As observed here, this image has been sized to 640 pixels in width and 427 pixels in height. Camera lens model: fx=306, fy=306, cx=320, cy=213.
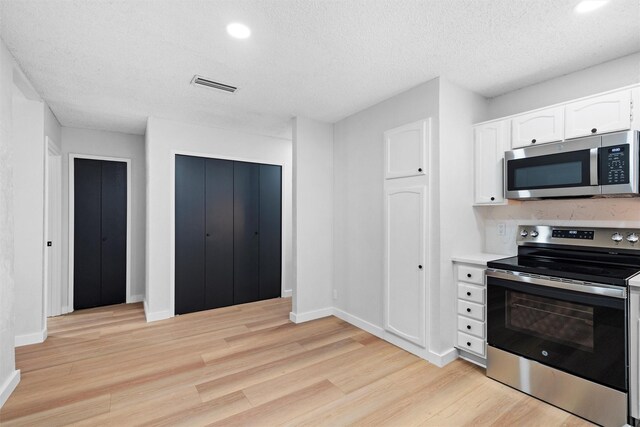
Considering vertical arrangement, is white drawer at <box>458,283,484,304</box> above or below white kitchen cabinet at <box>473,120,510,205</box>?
below

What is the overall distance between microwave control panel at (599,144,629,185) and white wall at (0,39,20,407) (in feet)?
13.3

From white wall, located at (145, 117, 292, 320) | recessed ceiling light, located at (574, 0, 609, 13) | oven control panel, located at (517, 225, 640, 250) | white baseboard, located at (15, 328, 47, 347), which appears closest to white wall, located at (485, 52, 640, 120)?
recessed ceiling light, located at (574, 0, 609, 13)

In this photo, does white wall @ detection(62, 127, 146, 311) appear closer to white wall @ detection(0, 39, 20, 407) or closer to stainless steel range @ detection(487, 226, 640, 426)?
white wall @ detection(0, 39, 20, 407)

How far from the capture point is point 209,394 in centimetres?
224

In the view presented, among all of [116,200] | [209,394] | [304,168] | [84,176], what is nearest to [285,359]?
[209,394]

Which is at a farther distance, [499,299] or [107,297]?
[107,297]

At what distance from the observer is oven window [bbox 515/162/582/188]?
7.40ft

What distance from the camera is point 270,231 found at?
471 centimetres

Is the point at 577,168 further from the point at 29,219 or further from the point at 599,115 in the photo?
the point at 29,219

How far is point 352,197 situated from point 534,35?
2.17 meters

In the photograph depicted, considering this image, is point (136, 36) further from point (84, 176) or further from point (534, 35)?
point (84, 176)

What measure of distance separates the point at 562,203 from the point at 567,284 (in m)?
0.86

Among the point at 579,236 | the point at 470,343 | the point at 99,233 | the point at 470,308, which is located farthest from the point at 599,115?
the point at 99,233

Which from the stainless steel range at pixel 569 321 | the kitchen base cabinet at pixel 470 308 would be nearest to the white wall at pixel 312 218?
the kitchen base cabinet at pixel 470 308
